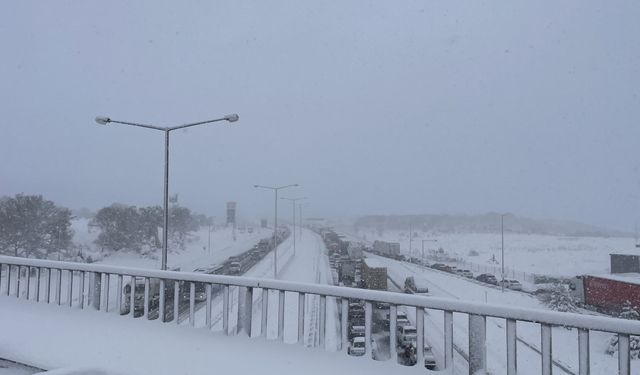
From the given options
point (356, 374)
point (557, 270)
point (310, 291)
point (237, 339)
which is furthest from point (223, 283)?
point (557, 270)

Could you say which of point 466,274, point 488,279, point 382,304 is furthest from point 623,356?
point 466,274

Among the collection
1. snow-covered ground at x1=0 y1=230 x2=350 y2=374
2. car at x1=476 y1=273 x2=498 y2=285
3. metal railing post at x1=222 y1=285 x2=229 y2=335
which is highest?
metal railing post at x1=222 y1=285 x2=229 y2=335

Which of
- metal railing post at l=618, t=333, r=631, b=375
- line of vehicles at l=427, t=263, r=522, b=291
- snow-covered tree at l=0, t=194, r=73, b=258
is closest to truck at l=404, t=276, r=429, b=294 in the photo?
line of vehicles at l=427, t=263, r=522, b=291

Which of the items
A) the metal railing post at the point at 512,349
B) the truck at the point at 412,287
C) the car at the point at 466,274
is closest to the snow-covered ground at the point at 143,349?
the metal railing post at the point at 512,349

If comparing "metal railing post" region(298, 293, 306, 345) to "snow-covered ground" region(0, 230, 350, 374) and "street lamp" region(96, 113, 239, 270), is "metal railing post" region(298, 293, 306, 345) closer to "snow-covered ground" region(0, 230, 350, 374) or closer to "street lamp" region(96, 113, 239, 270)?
"snow-covered ground" region(0, 230, 350, 374)

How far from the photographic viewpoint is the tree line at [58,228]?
5034 cm

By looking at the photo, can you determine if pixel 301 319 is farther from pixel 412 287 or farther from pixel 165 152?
pixel 412 287

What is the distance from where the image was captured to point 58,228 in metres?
52.9

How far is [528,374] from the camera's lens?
569 cm

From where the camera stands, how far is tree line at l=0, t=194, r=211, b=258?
50.3 m

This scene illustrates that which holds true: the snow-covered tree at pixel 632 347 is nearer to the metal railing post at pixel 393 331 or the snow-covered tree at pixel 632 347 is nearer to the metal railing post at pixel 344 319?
the metal railing post at pixel 393 331

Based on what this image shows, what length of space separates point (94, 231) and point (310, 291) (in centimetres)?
7556

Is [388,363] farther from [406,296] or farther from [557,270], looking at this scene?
[557,270]

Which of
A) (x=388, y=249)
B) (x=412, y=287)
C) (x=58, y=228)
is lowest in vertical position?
(x=388, y=249)
